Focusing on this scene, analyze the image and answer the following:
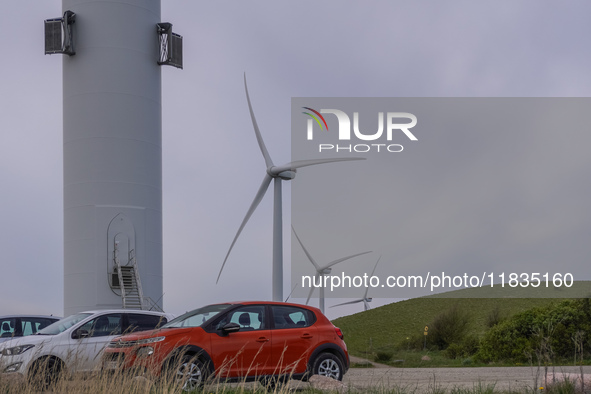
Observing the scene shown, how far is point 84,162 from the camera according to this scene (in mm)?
33094

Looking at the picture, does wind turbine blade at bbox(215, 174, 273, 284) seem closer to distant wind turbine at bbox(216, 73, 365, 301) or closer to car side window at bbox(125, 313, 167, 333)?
distant wind turbine at bbox(216, 73, 365, 301)

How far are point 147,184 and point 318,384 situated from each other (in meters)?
22.0

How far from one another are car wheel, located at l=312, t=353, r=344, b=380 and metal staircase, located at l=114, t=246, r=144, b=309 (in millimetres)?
19606

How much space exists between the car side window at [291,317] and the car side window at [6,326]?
8154mm

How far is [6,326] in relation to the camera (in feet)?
64.0

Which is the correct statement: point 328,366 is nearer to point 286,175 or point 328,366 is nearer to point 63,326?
point 63,326

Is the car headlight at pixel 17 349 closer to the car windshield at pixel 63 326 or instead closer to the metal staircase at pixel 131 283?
the car windshield at pixel 63 326

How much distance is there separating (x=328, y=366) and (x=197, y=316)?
2723 mm

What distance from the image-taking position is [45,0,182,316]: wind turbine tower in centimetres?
3316

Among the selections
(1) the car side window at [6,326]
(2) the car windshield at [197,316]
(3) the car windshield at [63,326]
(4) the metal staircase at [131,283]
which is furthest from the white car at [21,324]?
(4) the metal staircase at [131,283]

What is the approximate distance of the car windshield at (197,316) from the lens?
14523 mm

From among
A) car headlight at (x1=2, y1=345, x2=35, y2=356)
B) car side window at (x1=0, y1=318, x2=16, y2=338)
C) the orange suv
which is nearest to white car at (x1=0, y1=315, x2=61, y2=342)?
car side window at (x1=0, y1=318, x2=16, y2=338)

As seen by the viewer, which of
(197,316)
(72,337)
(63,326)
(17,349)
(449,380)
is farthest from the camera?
(449,380)

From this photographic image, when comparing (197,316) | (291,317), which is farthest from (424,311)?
(197,316)
